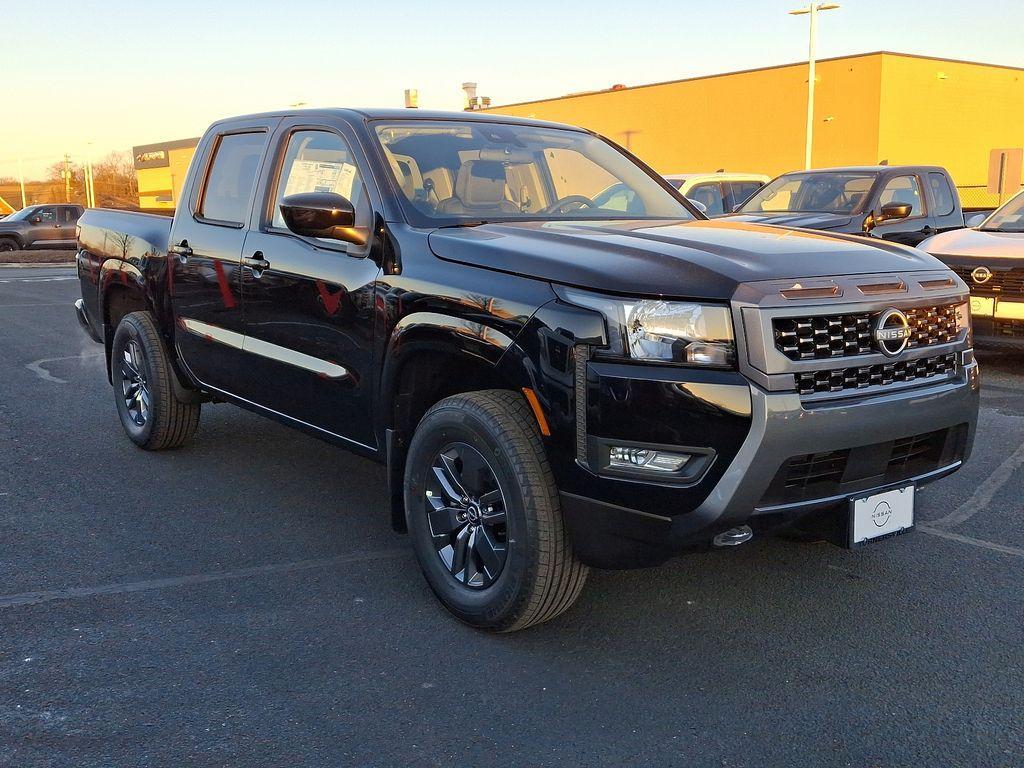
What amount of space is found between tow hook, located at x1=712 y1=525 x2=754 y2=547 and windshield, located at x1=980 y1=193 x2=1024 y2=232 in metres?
6.91

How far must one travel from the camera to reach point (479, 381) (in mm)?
3680

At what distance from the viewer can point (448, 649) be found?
3.49 metres

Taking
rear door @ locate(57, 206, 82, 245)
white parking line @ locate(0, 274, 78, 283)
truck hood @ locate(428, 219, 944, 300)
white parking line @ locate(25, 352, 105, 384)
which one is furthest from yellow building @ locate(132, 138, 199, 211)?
truck hood @ locate(428, 219, 944, 300)

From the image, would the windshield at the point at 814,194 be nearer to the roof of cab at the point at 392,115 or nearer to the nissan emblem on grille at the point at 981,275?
the nissan emblem on grille at the point at 981,275

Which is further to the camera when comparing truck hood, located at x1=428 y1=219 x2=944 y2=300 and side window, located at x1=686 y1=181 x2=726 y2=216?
side window, located at x1=686 y1=181 x2=726 y2=216

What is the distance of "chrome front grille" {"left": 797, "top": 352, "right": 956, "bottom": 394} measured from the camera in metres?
3.09

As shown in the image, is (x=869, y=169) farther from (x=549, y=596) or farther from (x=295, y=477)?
(x=549, y=596)

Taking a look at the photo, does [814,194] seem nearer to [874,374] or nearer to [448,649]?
[874,374]

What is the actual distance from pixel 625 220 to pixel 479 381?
1.20 metres

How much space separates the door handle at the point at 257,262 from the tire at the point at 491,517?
54.6 inches

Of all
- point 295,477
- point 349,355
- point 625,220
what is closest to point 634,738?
point 349,355

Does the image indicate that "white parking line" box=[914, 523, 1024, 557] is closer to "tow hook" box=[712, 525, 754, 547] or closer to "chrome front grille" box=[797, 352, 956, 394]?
"chrome front grille" box=[797, 352, 956, 394]

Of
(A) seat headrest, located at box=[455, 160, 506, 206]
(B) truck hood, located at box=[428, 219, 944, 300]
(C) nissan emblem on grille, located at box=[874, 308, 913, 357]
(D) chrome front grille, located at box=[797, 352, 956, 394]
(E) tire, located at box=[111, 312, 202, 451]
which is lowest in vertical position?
(E) tire, located at box=[111, 312, 202, 451]

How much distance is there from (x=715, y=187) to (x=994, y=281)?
23.6 feet
